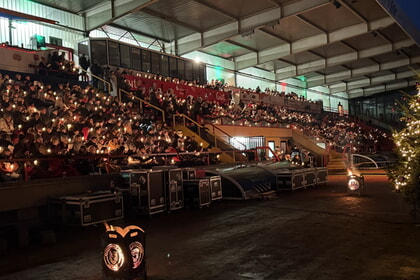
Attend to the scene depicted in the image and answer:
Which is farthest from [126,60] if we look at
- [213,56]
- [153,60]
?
[213,56]

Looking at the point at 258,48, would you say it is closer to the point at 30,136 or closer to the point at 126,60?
the point at 126,60

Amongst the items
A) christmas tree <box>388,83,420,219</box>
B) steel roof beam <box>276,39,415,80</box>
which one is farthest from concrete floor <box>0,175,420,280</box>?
steel roof beam <box>276,39,415,80</box>

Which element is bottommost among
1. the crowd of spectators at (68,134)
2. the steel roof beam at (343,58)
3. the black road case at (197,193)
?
the black road case at (197,193)

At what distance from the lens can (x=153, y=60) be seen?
2997 centimetres

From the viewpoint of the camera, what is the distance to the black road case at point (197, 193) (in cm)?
1200

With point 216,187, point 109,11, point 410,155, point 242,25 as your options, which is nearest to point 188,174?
point 216,187

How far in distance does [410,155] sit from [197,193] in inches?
243

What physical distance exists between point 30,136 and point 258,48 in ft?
102

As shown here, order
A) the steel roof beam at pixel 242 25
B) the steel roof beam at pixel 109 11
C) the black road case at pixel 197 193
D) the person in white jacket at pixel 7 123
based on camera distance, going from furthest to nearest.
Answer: the steel roof beam at pixel 242 25 → the steel roof beam at pixel 109 11 → the black road case at pixel 197 193 → the person in white jacket at pixel 7 123

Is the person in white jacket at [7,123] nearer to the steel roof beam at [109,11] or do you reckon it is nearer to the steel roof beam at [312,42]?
the steel roof beam at [109,11]

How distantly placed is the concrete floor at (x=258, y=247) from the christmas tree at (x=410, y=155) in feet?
2.63

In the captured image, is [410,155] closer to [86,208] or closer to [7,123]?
[86,208]

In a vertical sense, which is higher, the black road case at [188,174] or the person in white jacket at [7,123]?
the person in white jacket at [7,123]

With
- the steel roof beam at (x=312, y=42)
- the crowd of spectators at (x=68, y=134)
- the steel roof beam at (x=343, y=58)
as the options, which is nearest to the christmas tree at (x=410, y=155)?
the crowd of spectators at (x=68, y=134)
